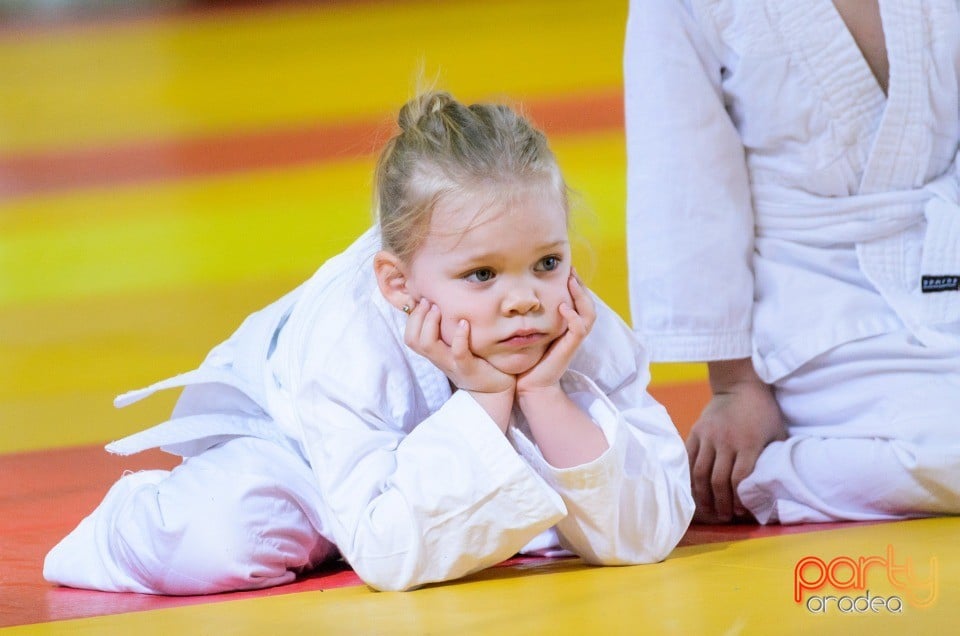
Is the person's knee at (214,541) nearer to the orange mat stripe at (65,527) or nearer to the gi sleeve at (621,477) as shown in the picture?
the orange mat stripe at (65,527)

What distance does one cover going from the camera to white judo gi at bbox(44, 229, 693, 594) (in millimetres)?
1601

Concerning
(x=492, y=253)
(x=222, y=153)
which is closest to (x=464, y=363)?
(x=492, y=253)

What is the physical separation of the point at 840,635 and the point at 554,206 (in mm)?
592

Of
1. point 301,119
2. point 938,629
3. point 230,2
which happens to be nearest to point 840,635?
point 938,629

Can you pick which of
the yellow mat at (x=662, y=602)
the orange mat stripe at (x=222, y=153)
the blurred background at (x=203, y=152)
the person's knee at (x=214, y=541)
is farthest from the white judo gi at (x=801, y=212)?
the orange mat stripe at (x=222, y=153)

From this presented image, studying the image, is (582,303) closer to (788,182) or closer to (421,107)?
(421,107)

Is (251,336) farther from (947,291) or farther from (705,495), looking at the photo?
(947,291)

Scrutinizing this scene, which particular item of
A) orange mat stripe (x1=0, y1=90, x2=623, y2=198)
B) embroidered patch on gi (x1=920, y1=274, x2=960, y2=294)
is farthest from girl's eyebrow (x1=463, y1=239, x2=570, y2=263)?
orange mat stripe (x1=0, y1=90, x2=623, y2=198)

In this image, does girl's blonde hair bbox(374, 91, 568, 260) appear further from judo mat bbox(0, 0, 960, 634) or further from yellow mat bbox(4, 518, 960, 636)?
yellow mat bbox(4, 518, 960, 636)

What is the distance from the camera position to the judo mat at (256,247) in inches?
59.1

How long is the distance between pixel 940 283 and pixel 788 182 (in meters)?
0.26

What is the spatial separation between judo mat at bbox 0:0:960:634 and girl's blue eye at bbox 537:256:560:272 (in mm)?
137

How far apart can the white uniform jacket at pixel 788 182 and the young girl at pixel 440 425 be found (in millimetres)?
291

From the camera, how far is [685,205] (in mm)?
2107
